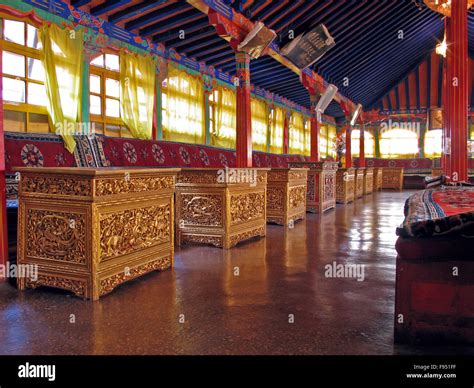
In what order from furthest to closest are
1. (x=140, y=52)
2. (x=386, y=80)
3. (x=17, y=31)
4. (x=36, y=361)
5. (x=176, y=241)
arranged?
(x=386, y=80) < (x=140, y=52) < (x=17, y=31) < (x=176, y=241) < (x=36, y=361)

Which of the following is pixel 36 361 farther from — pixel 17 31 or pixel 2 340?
pixel 17 31

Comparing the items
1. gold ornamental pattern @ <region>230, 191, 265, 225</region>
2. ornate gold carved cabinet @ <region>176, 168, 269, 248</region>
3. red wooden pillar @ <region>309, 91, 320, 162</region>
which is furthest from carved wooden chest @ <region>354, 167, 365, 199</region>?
ornate gold carved cabinet @ <region>176, 168, 269, 248</region>

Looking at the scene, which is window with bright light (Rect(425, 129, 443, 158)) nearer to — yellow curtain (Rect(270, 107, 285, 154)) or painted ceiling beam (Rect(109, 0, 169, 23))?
yellow curtain (Rect(270, 107, 285, 154))

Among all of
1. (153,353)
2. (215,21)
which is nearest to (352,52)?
(215,21)

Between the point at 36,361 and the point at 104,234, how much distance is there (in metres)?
0.97

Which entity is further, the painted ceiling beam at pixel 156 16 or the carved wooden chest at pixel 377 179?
the carved wooden chest at pixel 377 179

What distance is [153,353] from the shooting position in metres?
1.68

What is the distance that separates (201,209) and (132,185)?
55.4 inches

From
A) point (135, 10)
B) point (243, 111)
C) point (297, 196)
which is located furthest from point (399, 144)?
point (135, 10)

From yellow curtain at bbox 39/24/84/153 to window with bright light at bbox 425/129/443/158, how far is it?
1560cm

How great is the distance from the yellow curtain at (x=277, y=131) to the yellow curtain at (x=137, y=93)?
5959 millimetres

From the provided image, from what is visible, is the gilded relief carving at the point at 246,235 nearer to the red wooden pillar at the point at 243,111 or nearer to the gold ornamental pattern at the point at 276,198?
the gold ornamental pattern at the point at 276,198

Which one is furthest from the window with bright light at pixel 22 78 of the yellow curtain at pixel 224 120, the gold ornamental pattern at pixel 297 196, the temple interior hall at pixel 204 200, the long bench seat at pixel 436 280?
the long bench seat at pixel 436 280

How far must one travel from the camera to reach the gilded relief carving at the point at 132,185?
247cm
